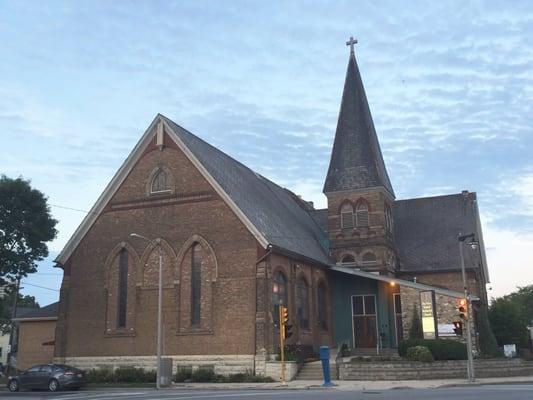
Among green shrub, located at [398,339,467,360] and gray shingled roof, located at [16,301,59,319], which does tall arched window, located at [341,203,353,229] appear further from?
gray shingled roof, located at [16,301,59,319]

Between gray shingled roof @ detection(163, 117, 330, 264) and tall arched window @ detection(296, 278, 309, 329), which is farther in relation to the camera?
tall arched window @ detection(296, 278, 309, 329)

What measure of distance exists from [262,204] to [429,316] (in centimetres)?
1191

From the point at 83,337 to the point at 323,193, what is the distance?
1901 centimetres

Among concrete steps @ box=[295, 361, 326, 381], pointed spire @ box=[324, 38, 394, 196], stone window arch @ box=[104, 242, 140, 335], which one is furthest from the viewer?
pointed spire @ box=[324, 38, 394, 196]

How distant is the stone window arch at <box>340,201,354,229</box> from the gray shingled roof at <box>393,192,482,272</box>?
474 centimetres


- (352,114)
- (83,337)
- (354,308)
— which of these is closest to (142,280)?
(83,337)

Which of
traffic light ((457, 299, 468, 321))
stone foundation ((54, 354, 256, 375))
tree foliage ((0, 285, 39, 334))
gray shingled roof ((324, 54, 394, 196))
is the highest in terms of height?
gray shingled roof ((324, 54, 394, 196))

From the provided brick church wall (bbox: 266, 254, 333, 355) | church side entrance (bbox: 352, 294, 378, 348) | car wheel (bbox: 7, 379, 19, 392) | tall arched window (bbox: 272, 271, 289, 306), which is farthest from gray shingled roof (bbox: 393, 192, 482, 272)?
car wheel (bbox: 7, 379, 19, 392)

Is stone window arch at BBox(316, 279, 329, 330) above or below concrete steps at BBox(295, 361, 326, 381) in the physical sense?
above

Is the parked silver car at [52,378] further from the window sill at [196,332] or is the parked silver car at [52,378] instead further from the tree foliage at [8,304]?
the tree foliage at [8,304]

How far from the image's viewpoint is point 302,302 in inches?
1438

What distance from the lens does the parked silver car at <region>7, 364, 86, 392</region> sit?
30.2 meters

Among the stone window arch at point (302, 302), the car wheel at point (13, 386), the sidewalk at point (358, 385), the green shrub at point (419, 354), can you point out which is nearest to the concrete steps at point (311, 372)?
the sidewalk at point (358, 385)

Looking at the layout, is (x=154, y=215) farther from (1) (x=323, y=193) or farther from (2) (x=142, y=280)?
(1) (x=323, y=193)
